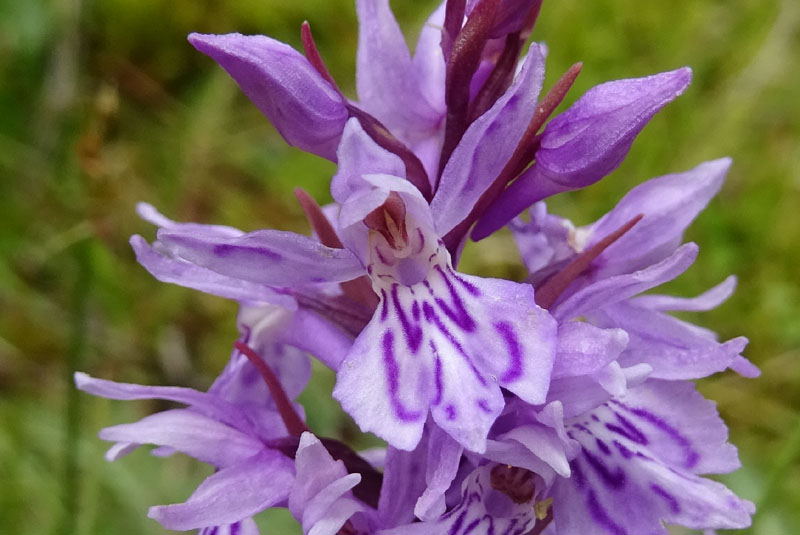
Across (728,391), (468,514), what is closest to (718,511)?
(468,514)

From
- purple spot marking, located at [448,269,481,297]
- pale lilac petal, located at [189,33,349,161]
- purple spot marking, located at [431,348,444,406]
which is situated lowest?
purple spot marking, located at [431,348,444,406]

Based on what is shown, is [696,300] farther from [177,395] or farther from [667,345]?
[177,395]

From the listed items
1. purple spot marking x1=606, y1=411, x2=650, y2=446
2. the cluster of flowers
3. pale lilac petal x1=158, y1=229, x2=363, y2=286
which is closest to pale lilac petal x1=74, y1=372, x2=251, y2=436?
the cluster of flowers

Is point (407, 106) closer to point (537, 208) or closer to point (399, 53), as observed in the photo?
point (399, 53)

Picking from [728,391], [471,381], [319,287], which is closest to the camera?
[471,381]

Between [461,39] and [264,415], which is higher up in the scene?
[461,39]

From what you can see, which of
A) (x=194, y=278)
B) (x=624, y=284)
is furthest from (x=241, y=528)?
(x=624, y=284)

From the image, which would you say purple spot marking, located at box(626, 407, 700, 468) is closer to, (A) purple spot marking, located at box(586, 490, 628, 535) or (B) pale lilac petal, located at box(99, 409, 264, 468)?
(A) purple spot marking, located at box(586, 490, 628, 535)

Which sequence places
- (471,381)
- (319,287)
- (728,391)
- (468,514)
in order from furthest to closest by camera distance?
(728,391) → (319,287) → (468,514) → (471,381)
